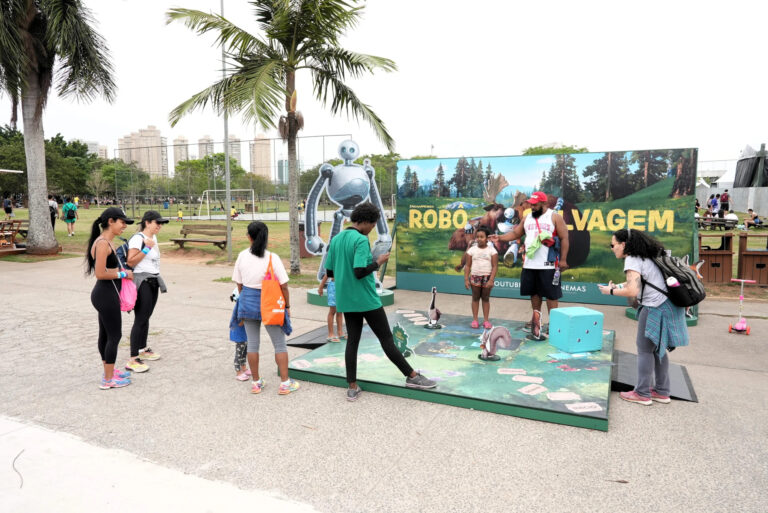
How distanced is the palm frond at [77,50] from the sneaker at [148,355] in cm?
1242

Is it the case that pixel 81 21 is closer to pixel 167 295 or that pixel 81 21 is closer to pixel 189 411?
pixel 167 295

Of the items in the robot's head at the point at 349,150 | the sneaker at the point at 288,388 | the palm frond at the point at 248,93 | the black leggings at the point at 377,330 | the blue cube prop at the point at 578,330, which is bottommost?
the sneaker at the point at 288,388

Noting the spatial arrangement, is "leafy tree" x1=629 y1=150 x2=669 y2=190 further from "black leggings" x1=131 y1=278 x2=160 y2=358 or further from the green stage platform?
"black leggings" x1=131 y1=278 x2=160 y2=358

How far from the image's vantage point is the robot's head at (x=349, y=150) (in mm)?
8945

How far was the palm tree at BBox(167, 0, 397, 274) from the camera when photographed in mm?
9922

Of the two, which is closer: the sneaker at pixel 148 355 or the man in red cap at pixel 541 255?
the sneaker at pixel 148 355

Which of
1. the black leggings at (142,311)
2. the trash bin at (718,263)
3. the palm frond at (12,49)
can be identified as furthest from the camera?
the palm frond at (12,49)

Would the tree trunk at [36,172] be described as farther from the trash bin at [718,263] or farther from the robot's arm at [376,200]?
the trash bin at [718,263]

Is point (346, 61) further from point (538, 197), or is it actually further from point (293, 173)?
point (538, 197)

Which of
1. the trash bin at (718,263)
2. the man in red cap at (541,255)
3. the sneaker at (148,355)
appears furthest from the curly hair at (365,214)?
the trash bin at (718,263)

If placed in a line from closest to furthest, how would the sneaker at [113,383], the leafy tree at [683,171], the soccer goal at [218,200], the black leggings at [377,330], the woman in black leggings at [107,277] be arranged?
the black leggings at [377,330]
the woman in black leggings at [107,277]
the sneaker at [113,383]
the leafy tree at [683,171]
the soccer goal at [218,200]

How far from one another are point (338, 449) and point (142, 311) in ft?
9.14

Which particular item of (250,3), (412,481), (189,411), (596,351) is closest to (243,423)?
(189,411)

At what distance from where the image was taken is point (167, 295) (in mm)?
9828
